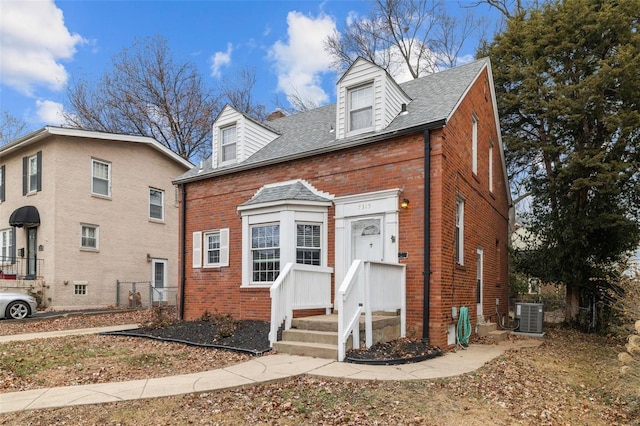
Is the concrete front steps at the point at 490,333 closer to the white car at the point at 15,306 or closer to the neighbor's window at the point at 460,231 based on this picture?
the neighbor's window at the point at 460,231

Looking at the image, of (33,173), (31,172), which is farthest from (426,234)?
(31,172)

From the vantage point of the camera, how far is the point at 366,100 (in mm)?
10688

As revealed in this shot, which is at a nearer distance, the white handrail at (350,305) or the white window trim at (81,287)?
the white handrail at (350,305)

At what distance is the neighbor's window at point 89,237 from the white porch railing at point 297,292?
12.6 m

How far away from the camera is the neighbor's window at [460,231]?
411 inches

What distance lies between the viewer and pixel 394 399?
536 cm

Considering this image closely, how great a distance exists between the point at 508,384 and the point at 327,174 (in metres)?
6.00

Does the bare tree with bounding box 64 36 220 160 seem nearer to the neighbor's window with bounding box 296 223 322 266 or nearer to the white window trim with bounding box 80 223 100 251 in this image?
the white window trim with bounding box 80 223 100 251

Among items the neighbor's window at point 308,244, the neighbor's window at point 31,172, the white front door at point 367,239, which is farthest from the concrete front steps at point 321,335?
the neighbor's window at point 31,172

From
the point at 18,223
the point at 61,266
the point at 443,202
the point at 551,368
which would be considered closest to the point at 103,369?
the point at 443,202

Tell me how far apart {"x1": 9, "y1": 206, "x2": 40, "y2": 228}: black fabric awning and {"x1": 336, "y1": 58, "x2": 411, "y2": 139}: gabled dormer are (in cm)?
1371

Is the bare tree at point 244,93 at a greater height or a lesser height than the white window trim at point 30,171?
greater

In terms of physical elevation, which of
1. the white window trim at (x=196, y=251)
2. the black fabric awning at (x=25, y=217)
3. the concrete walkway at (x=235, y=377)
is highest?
the black fabric awning at (x=25, y=217)

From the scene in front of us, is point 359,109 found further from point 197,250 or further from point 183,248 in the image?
point 183,248
